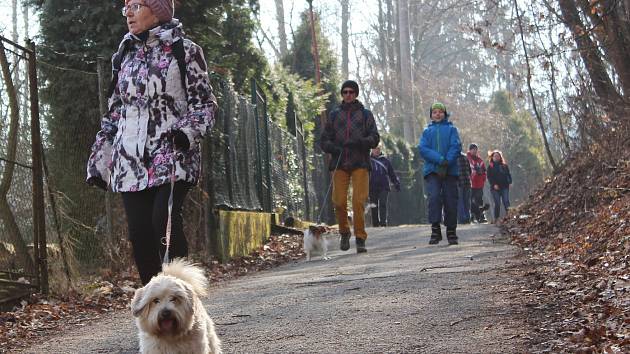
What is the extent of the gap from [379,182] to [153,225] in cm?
1631

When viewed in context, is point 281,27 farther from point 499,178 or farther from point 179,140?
point 179,140

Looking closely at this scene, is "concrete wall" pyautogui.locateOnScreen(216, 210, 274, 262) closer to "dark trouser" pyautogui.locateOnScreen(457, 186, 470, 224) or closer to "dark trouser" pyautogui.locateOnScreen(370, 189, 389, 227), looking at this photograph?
"dark trouser" pyautogui.locateOnScreen(370, 189, 389, 227)

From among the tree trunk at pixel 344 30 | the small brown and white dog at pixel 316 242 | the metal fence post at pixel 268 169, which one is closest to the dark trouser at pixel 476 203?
the metal fence post at pixel 268 169

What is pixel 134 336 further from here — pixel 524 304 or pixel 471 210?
pixel 471 210

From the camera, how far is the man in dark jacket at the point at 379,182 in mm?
21828

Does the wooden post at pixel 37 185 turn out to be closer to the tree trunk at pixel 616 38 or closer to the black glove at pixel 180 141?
the black glove at pixel 180 141

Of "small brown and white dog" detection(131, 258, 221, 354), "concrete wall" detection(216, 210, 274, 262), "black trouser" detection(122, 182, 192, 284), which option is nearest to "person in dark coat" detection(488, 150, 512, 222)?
"concrete wall" detection(216, 210, 274, 262)

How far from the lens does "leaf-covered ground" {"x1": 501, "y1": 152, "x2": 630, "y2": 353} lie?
5.50m

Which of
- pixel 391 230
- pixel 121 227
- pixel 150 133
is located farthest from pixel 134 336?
pixel 391 230

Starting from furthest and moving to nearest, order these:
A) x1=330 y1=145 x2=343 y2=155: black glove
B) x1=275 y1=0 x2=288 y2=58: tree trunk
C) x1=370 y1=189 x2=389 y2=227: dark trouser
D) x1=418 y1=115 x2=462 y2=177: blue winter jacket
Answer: x1=275 y1=0 x2=288 y2=58: tree trunk < x1=370 y1=189 x2=389 y2=227: dark trouser < x1=418 y1=115 x2=462 y2=177: blue winter jacket < x1=330 y1=145 x2=343 y2=155: black glove

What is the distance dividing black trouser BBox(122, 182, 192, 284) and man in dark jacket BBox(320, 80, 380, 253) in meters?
6.54

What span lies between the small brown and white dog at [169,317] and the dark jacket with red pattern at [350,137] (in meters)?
7.48

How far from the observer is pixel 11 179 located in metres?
8.55

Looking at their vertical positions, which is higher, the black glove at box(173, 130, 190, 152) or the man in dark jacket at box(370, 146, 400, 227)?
the man in dark jacket at box(370, 146, 400, 227)
